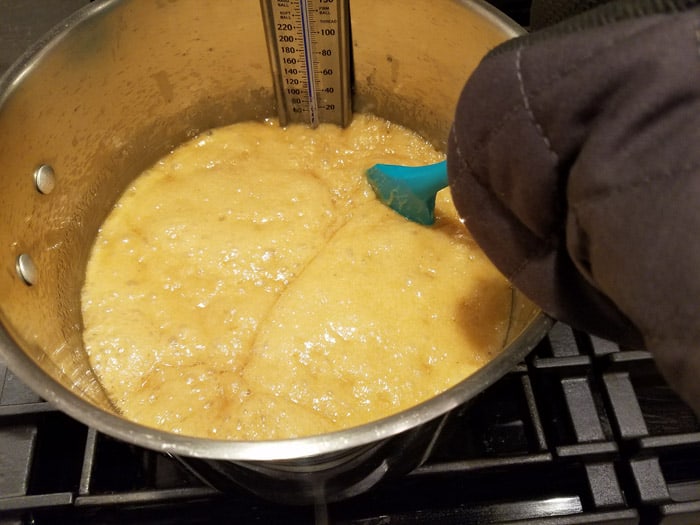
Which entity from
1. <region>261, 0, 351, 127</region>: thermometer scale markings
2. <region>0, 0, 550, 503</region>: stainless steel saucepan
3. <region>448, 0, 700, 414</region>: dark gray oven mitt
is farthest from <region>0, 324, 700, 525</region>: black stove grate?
<region>261, 0, 351, 127</region>: thermometer scale markings

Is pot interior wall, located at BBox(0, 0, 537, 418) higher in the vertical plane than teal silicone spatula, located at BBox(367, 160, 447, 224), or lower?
higher

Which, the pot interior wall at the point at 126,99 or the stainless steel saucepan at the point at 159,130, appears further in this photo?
the pot interior wall at the point at 126,99

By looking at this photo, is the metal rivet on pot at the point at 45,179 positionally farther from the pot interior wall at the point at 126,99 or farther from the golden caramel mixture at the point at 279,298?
the golden caramel mixture at the point at 279,298

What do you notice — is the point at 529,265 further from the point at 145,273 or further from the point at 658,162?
the point at 145,273

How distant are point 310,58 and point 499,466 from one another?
75 cm

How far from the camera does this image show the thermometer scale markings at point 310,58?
1056 millimetres

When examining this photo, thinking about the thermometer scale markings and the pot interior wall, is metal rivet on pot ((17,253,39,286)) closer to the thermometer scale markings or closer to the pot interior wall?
the pot interior wall

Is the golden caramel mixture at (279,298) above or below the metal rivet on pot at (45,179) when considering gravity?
below

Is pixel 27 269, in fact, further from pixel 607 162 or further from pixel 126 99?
pixel 607 162

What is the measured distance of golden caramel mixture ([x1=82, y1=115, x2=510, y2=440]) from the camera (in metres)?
0.91

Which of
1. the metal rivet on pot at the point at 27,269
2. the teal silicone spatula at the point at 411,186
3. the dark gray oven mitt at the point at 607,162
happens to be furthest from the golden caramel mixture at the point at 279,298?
the dark gray oven mitt at the point at 607,162

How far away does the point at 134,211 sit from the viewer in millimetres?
1167

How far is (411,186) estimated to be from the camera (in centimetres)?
104

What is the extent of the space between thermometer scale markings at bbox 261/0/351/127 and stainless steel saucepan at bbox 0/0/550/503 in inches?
1.4
